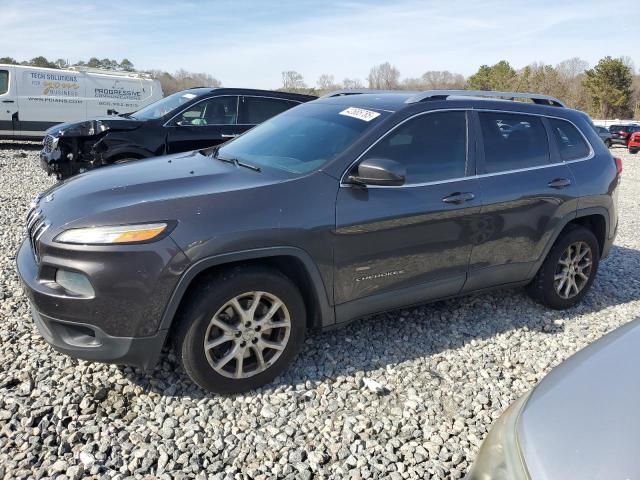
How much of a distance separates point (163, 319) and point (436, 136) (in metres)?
2.15

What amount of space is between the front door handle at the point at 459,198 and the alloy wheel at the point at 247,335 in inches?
52.7

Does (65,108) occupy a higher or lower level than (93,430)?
higher

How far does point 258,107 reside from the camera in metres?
8.20

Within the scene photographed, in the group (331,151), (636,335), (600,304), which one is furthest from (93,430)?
(600,304)

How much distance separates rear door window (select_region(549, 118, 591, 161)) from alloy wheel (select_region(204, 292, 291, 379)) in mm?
2725

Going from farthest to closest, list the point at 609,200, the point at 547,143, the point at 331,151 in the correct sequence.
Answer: the point at 609,200 → the point at 547,143 → the point at 331,151

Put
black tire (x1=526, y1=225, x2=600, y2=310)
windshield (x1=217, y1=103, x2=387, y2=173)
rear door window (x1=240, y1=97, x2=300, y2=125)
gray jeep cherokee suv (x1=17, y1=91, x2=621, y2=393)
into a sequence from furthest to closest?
rear door window (x1=240, y1=97, x2=300, y2=125)
black tire (x1=526, y1=225, x2=600, y2=310)
windshield (x1=217, y1=103, x2=387, y2=173)
gray jeep cherokee suv (x1=17, y1=91, x2=621, y2=393)

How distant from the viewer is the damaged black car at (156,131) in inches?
288

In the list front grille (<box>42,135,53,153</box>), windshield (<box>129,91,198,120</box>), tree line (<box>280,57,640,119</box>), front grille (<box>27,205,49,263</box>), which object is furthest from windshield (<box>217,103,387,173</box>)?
tree line (<box>280,57,640,119</box>)

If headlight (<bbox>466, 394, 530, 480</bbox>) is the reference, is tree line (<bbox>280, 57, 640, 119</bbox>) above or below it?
above

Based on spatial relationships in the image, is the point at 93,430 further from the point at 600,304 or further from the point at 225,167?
the point at 600,304

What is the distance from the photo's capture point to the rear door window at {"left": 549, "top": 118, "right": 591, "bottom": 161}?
165 inches

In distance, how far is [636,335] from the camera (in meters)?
1.98

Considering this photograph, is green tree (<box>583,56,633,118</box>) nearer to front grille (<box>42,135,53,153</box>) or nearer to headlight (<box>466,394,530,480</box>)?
front grille (<box>42,135,53,153</box>)
